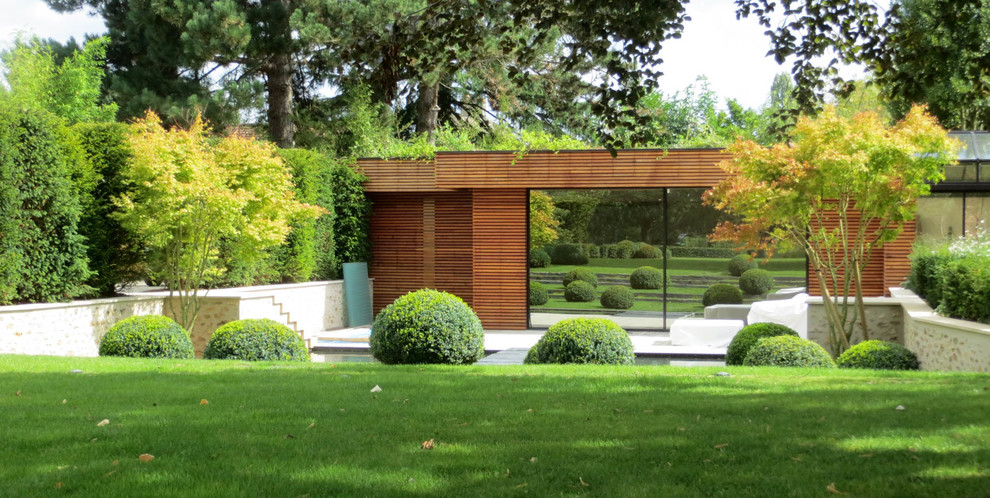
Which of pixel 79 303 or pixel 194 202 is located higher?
pixel 194 202

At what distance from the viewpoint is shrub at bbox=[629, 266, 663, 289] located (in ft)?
57.7

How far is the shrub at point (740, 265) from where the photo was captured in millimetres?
17156

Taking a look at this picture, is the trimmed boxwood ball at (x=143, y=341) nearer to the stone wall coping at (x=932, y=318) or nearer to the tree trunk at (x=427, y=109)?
the stone wall coping at (x=932, y=318)

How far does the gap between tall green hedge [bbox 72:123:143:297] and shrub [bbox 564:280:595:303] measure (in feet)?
28.9

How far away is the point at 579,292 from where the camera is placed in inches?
713

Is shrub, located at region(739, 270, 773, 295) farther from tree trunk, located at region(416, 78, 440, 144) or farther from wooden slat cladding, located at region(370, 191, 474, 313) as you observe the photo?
tree trunk, located at region(416, 78, 440, 144)

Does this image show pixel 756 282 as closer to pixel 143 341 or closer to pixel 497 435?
pixel 143 341

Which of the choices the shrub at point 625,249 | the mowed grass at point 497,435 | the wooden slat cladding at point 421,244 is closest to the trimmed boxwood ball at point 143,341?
the mowed grass at point 497,435

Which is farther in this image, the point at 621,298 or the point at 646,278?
the point at 621,298

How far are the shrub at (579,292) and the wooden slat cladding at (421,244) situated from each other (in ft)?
7.96

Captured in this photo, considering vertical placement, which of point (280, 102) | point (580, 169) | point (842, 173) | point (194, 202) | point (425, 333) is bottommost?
point (425, 333)

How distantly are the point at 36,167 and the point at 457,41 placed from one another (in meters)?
7.03

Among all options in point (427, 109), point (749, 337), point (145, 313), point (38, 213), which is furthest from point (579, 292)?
point (38, 213)

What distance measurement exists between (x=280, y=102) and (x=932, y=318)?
16.7 meters
